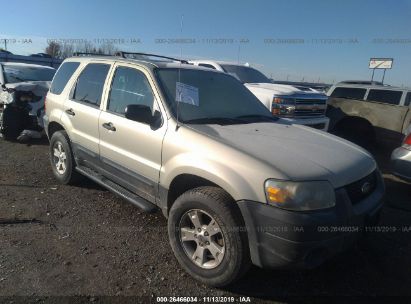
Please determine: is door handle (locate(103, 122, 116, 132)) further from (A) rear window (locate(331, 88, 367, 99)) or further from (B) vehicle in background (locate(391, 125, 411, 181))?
(A) rear window (locate(331, 88, 367, 99))

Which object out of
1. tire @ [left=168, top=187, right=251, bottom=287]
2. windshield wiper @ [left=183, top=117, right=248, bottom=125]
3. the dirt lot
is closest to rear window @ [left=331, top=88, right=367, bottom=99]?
the dirt lot

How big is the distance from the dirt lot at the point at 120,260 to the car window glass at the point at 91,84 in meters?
1.32

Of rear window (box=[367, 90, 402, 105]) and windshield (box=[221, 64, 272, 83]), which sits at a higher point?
windshield (box=[221, 64, 272, 83])

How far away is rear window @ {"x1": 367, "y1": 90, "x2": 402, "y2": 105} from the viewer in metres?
8.62

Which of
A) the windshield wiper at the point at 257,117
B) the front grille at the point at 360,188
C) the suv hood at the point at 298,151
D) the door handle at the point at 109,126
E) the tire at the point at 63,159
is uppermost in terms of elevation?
the windshield wiper at the point at 257,117

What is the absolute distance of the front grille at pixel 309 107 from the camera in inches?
287

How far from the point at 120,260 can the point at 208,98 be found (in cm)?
184

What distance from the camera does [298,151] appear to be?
3008mm

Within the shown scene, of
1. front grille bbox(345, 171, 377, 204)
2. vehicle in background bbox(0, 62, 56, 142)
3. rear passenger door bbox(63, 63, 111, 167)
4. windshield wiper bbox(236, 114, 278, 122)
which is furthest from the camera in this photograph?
vehicle in background bbox(0, 62, 56, 142)

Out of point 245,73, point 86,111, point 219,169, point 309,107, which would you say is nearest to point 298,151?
point 219,169

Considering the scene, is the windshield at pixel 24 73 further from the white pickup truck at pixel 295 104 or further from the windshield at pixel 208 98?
the windshield at pixel 208 98

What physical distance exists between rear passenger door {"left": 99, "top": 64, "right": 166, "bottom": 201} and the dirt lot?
552 mm

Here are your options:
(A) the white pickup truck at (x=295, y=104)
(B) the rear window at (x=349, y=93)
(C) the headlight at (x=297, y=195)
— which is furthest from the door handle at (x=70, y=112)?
(B) the rear window at (x=349, y=93)

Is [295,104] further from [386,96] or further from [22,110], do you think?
[22,110]
